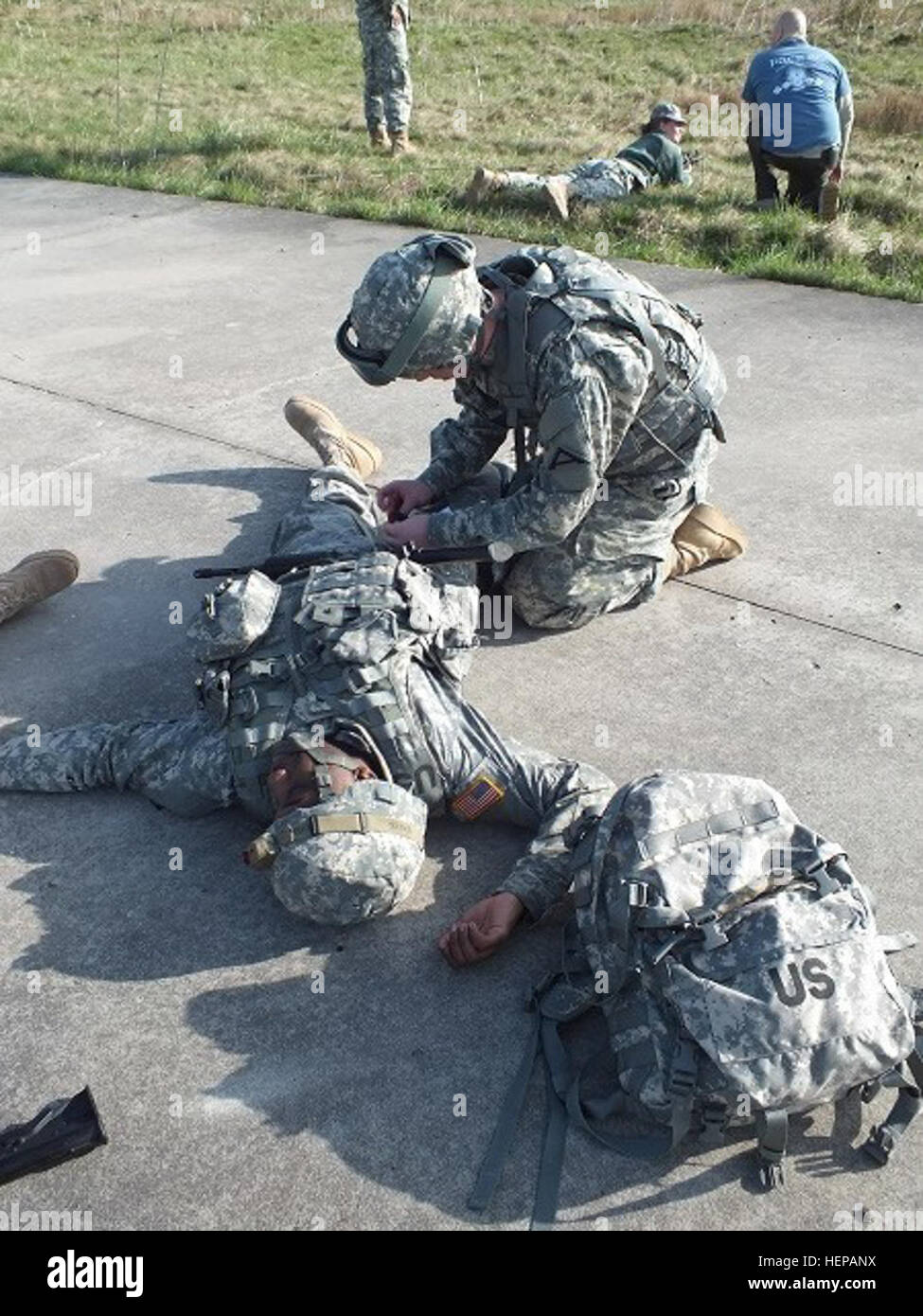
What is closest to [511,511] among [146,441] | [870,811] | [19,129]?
[870,811]

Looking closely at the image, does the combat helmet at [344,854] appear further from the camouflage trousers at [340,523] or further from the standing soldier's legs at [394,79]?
the standing soldier's legs at [394,79]

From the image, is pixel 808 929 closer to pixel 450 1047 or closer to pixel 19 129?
pixel 450 1047

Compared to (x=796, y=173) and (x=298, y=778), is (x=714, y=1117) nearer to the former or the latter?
→ (x=298, y=778)

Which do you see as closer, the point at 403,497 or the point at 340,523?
the point at 340,523

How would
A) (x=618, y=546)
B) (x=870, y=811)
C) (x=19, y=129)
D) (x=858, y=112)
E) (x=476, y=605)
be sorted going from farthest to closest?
1. (x=858, y=112)
2. (x=19, y=129)
3. (x=618, y=546)
4. (x=476, y=605)
5. (x=870, y=811)

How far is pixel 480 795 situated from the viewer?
3611 mm

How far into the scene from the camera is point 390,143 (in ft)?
38.1

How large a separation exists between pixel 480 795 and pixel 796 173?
7164 millimetres

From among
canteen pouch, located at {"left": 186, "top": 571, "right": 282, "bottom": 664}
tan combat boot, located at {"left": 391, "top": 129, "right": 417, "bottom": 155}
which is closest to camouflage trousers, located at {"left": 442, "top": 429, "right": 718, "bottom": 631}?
canteen pouch, located at {"left": 186, "top": 571, "right": 282, "bottom": 664}

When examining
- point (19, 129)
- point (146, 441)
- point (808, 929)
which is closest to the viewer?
point (808, 929)

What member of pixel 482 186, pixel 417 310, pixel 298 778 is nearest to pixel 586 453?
pixel 417 310

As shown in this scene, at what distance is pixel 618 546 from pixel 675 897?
182cm

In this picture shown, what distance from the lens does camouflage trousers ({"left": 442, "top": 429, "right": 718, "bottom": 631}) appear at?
4.40 m

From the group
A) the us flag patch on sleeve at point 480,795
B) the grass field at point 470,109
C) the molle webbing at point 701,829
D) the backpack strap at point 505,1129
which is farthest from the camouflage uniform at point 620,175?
the backpack strap at point 505,1129
